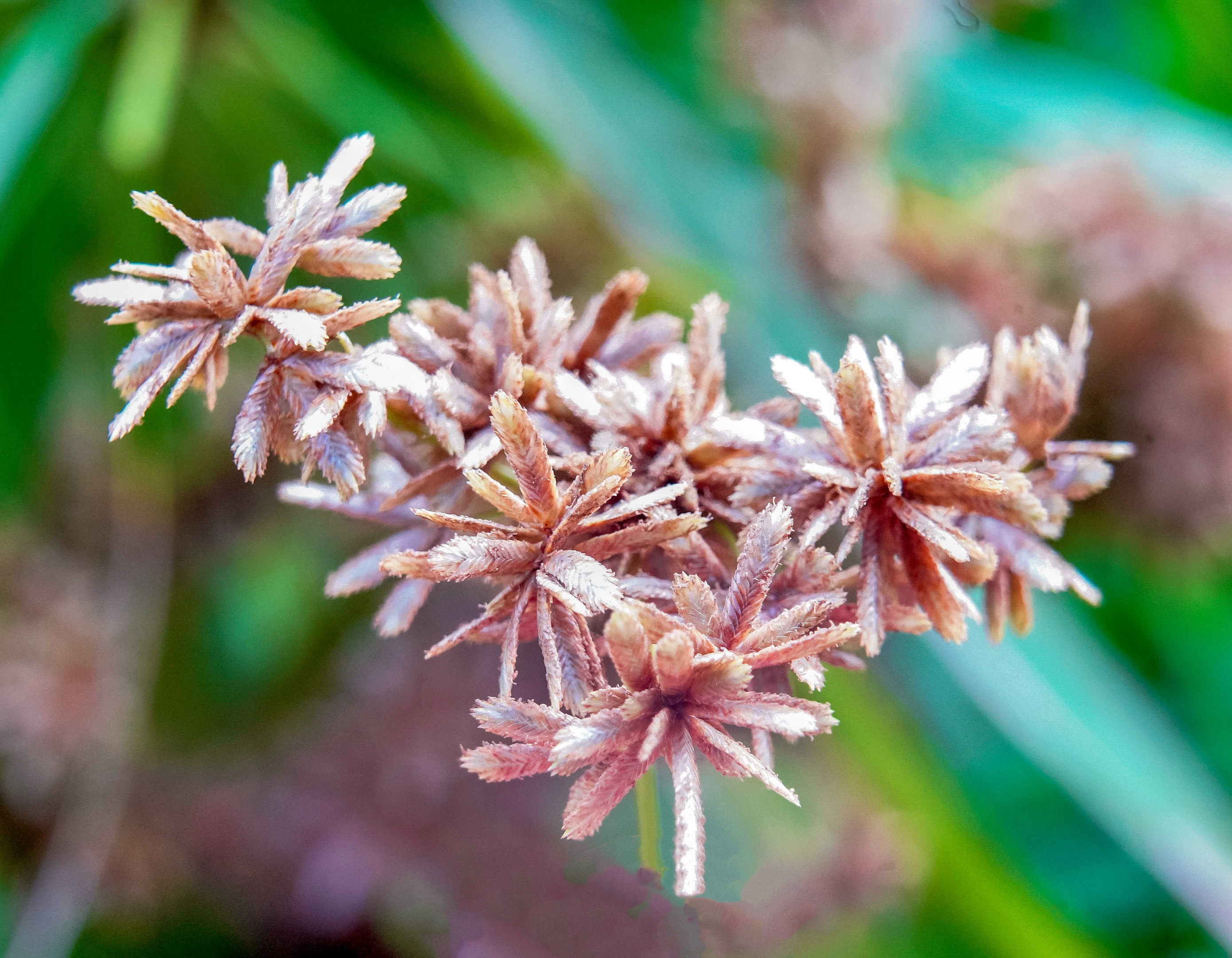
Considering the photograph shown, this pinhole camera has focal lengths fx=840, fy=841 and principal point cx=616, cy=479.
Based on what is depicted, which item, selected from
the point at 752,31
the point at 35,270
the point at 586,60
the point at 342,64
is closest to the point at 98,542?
the point at 35,270

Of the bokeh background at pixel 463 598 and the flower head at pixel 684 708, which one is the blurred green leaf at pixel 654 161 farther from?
the flower head at pixel 684 708

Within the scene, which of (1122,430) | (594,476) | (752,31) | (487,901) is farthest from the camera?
(752,31)

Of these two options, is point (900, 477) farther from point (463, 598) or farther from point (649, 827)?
point (463, 598)

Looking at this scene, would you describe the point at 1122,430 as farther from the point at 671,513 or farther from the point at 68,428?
the point at 68,428

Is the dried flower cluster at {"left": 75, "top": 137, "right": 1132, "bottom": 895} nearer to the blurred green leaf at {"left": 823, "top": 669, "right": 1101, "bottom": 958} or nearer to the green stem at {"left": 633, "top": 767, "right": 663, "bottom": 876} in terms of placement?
the green stem at {"left": 633, "top": 767, "right": 663, "bottom": 876}

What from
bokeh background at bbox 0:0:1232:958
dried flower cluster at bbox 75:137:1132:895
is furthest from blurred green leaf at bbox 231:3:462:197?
dried flower cluster at bbox 75:137:1132:895

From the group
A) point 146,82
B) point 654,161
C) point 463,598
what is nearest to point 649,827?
point 463,598
